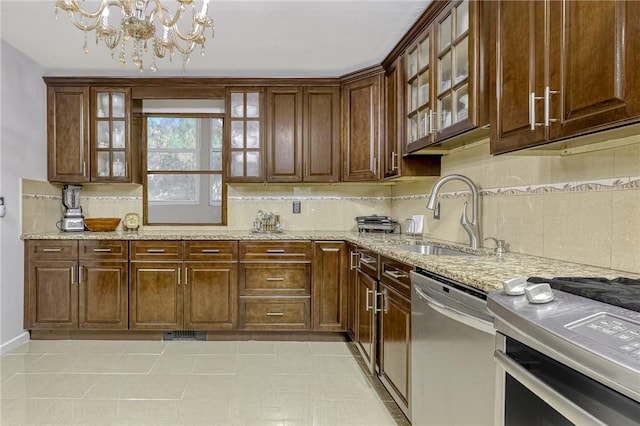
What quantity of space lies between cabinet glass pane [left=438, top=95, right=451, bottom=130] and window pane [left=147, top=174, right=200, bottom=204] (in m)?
2.75

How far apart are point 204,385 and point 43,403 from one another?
35.9 inches

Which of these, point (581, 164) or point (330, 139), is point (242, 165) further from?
point (581, 164)

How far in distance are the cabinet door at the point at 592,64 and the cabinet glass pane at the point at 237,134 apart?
2.87m

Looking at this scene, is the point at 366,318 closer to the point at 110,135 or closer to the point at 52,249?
the point at 52,249

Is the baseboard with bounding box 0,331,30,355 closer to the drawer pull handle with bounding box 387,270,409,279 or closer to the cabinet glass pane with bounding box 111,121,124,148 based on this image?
the cabinet glass pane with bounding box 111,121,124,148

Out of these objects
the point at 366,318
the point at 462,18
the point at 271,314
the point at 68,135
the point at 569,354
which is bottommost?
the point at 271,314

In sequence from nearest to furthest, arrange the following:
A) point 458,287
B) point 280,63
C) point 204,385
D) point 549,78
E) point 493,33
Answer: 1. point 549,78
2. point 458,287
3. point 493,33
4. point 204,385
5. point 280,63

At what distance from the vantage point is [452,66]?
6.88 feet

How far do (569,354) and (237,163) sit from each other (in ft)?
11.0

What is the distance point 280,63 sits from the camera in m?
3.38

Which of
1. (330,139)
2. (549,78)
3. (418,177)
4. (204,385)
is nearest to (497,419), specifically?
(549,78)

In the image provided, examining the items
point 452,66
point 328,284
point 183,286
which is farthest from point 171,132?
point 452,66

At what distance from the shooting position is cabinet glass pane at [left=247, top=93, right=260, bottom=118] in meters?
3.74

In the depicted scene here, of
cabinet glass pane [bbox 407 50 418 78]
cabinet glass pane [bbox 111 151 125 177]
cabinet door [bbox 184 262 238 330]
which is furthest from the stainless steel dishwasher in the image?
cabinet glass pane [bbox 111 151 125 177]
